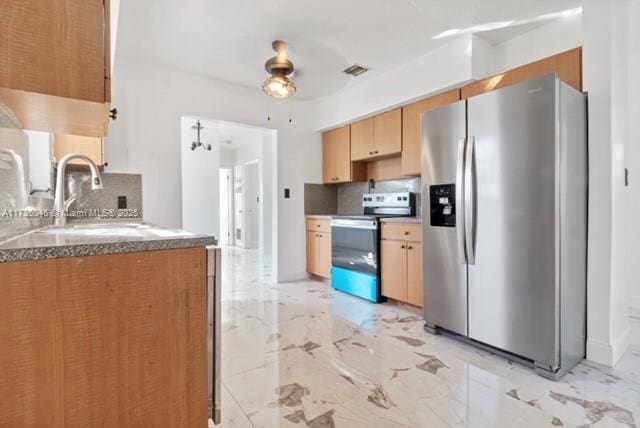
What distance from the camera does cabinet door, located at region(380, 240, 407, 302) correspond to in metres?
3.26

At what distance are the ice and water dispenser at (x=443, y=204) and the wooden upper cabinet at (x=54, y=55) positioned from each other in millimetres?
2128

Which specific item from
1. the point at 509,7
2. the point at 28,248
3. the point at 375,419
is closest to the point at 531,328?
the point at 375,419

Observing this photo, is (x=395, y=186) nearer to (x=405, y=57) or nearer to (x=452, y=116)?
(x=405, y=57)

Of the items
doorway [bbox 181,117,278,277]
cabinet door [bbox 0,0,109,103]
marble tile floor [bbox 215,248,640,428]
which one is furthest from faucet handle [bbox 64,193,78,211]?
cabinet door [bbox 0,0,109,103]

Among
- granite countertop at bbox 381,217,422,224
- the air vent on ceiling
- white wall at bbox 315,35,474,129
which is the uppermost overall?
the air vent on ceiling

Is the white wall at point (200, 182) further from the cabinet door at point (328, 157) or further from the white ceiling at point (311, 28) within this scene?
the white ceiling at point (311, 28)

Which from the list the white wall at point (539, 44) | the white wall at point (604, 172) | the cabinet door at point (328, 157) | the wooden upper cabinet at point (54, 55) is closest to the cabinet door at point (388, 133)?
the cabinet door at point (328, 157)

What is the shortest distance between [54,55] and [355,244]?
3100mm

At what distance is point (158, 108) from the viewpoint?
3.38 metres

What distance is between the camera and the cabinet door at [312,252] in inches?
176

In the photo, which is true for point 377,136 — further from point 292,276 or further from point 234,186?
point 234,186

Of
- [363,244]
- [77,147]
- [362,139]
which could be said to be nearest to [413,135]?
[362,139]

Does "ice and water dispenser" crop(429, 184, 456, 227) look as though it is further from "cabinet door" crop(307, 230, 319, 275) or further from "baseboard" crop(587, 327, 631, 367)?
"cabinet door" crop(307, 230, 319, 275)

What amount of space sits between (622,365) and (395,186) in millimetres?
2562
